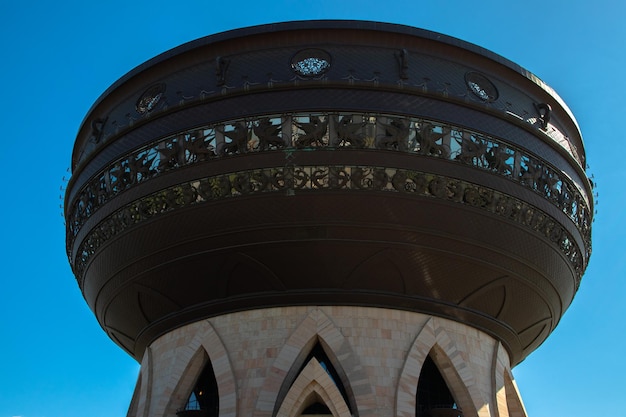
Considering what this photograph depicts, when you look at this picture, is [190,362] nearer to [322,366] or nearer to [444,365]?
[322,366]

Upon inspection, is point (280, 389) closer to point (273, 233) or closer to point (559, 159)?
point (273, 233)

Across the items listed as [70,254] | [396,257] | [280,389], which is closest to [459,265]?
[396,257]

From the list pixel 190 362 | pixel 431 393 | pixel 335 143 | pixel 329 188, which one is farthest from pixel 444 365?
pixel 190 362

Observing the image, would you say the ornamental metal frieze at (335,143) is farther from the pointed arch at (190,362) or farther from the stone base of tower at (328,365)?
the pointed arch at (190,362)

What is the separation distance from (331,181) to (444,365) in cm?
484

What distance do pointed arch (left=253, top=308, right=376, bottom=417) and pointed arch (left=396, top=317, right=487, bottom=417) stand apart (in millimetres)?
945

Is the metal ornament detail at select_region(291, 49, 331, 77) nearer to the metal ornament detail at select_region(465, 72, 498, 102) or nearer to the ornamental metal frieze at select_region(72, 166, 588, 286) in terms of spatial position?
the ornamental metal frieze at select_region(72, 166, 588, 286)

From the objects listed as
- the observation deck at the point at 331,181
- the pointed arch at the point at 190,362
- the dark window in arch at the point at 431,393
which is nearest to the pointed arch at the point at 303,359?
the observation deck at the point at 331,181

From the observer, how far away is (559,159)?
875 inches

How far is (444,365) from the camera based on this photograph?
818 inches

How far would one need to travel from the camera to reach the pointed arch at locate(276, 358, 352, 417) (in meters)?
19.4

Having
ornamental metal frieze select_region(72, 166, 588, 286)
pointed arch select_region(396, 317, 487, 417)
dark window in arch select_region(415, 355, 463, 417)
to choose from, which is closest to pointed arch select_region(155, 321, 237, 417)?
ornamental metal frieze select_region(72, 166, 588, 286)

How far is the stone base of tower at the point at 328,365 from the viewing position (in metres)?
19.7

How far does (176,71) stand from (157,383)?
7.21 m
